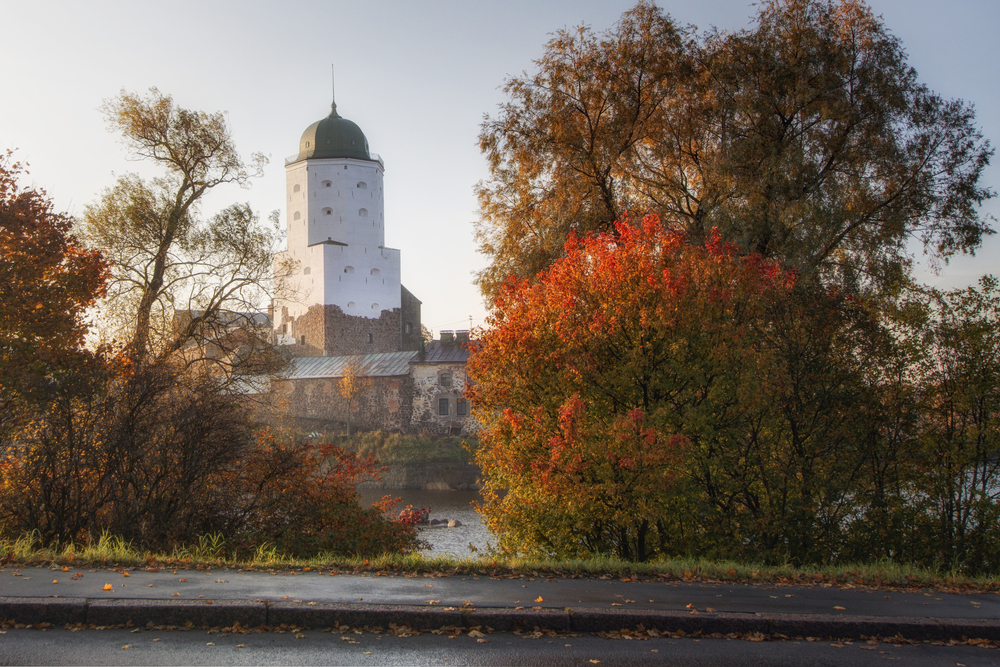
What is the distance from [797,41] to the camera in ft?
52.1

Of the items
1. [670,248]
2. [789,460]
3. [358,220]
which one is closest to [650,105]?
[670,248]

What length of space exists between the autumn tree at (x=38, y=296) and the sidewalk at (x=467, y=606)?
4696 mm

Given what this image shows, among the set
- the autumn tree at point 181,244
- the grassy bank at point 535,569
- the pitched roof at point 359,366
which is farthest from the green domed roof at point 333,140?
the grassy bank at point 535,569

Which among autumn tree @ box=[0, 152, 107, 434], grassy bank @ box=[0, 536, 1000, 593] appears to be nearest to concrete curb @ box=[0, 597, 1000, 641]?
grassy bank @ box=[0, 536, 1000, 593]

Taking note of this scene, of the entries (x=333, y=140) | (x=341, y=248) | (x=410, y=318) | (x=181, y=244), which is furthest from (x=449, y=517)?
(x=333, y=140)

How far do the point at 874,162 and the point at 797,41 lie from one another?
2.93 metres

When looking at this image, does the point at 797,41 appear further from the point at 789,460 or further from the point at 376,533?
the point at 376,533

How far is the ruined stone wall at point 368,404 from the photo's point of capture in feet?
161

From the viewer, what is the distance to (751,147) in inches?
603

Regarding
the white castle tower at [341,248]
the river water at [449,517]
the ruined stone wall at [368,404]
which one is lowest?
the river water at [449,517]

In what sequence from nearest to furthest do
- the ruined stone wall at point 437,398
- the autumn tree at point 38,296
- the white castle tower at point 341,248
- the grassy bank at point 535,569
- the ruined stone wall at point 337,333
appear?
1. the grassy bank at point 535,569
2. the autumn tree at point 38,296
3. the ruined stone wall at point 437,398
4. the ruined stone wall at point 337,333
5. the white castle tower at point 341,248

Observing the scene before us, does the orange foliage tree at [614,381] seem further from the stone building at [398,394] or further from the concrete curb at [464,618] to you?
the stone building at [398,394]

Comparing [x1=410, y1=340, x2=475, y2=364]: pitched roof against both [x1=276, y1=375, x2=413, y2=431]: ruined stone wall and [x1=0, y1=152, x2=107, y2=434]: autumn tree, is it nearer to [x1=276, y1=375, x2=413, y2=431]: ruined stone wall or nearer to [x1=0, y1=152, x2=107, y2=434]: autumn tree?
[x1=276, y1=375, x2=413, y2=431]: ruined stone wall

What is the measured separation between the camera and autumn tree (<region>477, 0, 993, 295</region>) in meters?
15.2
